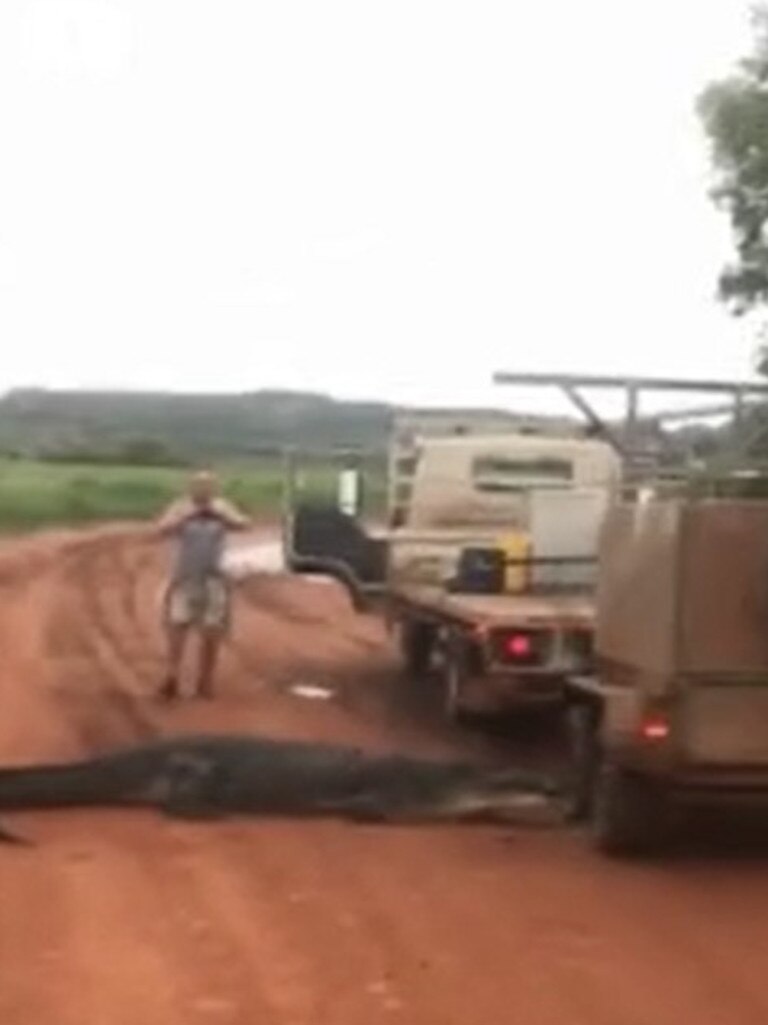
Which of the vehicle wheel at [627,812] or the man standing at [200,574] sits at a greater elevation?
the man standing at [200,574]

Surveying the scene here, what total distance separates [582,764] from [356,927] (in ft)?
10.4

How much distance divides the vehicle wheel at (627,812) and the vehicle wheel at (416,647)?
7.16 meters

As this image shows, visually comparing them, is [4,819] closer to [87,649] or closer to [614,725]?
[614,725]

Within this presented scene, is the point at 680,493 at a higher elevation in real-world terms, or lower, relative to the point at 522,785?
higher

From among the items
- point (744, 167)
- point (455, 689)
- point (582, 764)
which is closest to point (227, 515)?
point (455, 689)

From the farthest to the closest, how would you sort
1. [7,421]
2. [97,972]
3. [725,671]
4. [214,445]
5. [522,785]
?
[7,421], [214,445], [522,785], [725,671], [97,972]

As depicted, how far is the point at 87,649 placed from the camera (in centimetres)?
2639

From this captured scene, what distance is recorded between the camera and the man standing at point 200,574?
2038cm

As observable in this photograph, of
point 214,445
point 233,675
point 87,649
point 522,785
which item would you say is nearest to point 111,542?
point 214,445

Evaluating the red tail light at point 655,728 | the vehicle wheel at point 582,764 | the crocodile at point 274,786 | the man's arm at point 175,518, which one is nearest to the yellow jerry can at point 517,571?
the man's arm at point 175,518

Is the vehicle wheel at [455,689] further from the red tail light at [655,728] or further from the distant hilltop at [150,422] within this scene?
the distant hilltop at [150,422]

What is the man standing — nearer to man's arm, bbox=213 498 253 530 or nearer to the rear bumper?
man's arm, bbox=213 498 253 530

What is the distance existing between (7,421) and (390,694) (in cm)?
7710

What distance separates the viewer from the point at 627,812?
13586 millimetres
